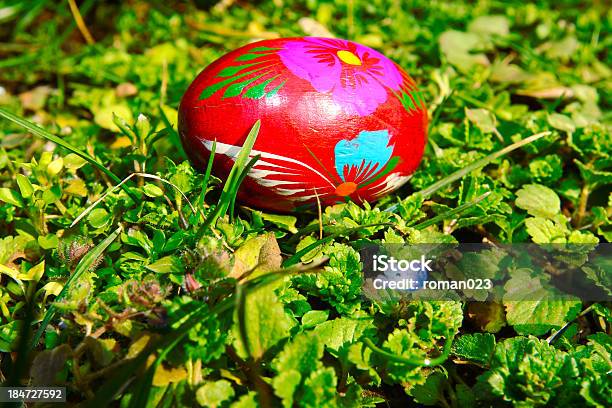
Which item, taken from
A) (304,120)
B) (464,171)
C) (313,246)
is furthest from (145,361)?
(464,171)

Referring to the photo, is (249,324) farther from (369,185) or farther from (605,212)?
(605,212)

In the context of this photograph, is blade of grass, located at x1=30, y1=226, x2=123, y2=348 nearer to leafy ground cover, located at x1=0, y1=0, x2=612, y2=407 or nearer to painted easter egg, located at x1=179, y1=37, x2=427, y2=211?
leafy ground cover, located at x1=0, y1=0, x2=612, y2=407

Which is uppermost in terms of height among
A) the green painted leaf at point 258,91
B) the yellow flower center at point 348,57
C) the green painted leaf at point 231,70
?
the yellow flower center at point 348,57

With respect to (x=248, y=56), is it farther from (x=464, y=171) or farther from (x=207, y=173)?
(x=464, y=171)

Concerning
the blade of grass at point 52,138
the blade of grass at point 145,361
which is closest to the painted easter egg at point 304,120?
the blade of grass at point 52,138

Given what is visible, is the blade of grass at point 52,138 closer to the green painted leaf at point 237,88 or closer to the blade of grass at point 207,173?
the blade of grass at point 207,173

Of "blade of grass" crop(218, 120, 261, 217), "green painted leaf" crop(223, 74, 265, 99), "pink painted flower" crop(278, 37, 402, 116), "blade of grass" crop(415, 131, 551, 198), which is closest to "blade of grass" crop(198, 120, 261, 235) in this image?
"blade of grass" crop(218, 120, 261, 217)

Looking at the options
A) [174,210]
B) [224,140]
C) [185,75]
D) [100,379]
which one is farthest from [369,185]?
[185,75]
